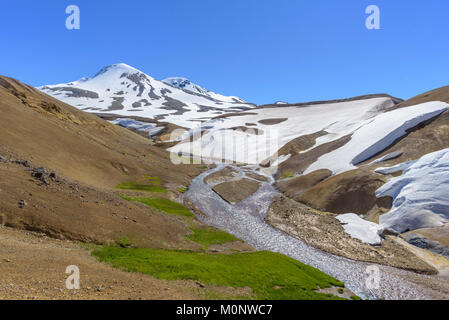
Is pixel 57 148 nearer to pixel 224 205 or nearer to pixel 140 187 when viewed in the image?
pixel 140 187

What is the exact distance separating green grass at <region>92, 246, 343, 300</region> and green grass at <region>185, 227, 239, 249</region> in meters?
5.36

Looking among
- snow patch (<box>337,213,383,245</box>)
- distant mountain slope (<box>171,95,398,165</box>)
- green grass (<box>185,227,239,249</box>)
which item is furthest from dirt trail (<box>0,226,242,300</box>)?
distant mountain slope (<box>171,95,398,165</box>)

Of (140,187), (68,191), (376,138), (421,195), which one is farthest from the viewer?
(376,138)

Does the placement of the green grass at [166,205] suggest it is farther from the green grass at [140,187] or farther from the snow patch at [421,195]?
the snow patch at [421,195]

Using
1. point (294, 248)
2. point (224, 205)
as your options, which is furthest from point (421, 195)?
point (224, 205)

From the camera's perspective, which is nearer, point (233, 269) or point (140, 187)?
point (233, 269)

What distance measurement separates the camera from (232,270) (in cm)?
2711

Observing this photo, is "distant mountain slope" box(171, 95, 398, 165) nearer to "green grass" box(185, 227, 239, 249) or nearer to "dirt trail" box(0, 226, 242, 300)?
"green grass" box(185, 227, 239, 249)

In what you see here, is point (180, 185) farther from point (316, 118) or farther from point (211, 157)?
point (316, 118)

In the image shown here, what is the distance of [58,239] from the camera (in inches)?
1030

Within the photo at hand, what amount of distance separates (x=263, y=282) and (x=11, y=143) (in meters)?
54.0

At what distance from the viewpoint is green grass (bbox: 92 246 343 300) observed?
77.1 feet

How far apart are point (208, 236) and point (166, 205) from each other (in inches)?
604

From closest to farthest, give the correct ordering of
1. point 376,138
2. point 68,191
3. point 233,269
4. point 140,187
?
point 233,269 < point 68,191 < point 140,187 < point 376,138
